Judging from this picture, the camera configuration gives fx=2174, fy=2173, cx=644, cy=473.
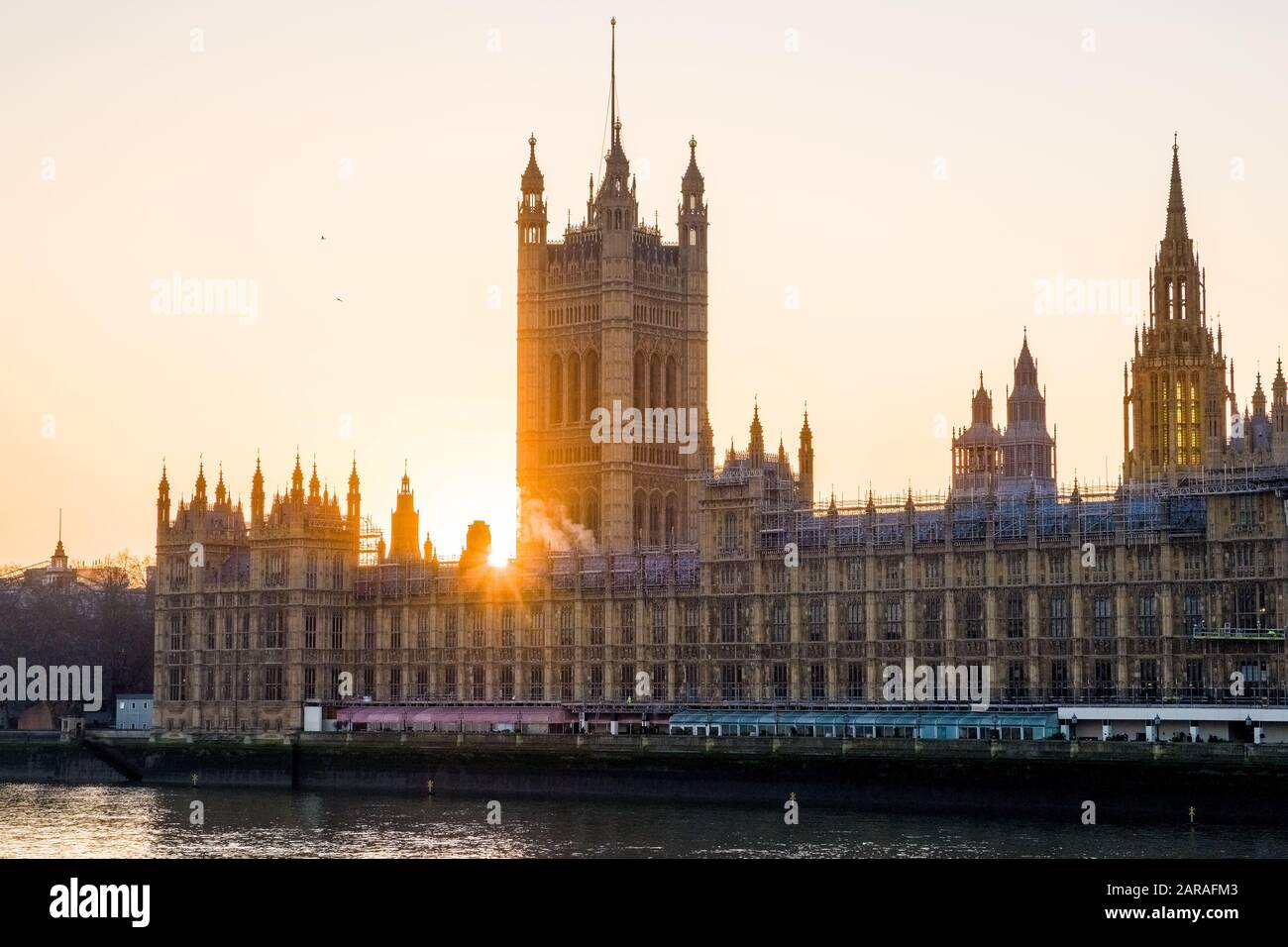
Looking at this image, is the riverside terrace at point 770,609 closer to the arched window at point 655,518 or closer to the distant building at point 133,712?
the distant building at point 133,712

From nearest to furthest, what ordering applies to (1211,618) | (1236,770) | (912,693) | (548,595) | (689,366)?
(1236,770) < (1211,618) < (912,693) < (548,595) < (689,366)

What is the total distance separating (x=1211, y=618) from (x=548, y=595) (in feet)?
155

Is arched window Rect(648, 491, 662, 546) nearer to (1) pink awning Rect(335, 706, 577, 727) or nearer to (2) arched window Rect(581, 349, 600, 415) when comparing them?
(2) arched window Rect(581, 349, 600, 415)

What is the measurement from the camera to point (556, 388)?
197m

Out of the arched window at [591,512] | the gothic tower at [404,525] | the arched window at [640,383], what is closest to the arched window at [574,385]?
the arched window at [640,383]

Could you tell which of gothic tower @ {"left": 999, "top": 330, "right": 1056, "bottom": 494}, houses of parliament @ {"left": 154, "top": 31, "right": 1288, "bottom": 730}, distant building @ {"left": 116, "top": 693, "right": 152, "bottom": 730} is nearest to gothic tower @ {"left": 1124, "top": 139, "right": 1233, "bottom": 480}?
houses of parliament @ {"left": 154, "top": 31, "right": 1288, "bottom": 730}

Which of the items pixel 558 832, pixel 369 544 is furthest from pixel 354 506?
pixel 558 832

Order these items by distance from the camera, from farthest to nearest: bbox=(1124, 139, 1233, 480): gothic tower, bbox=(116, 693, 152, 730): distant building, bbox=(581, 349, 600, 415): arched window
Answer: bbox=(581, 349, 600, 415): arched window → bbox=(1124, 139, 1233, 480): gothic tower → bbox=(116, 693, 152, 730): distant building

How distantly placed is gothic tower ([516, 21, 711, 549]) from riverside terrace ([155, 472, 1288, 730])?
35.2m

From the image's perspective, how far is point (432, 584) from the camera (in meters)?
148

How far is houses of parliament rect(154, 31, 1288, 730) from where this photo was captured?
114625mm
